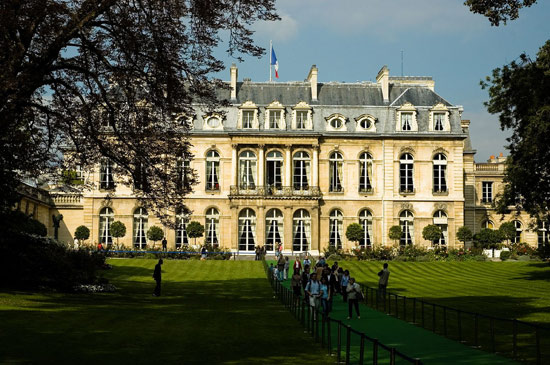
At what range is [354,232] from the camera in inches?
2330

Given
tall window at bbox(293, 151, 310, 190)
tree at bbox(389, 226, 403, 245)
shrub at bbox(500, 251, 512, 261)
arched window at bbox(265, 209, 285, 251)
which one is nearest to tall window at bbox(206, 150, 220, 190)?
arched window at bbox(265, 209, 285, 251)

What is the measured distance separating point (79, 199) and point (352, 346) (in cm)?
4787

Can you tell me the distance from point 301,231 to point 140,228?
Result: 499 inches

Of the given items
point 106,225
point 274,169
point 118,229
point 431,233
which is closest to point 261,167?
point 274,169

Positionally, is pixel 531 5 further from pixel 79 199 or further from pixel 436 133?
A: pixel 79 199

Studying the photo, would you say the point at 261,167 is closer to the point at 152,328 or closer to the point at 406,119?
the point at 406,119

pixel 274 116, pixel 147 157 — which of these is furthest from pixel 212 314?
pixel 274 116

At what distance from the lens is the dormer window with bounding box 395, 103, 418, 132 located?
203ft

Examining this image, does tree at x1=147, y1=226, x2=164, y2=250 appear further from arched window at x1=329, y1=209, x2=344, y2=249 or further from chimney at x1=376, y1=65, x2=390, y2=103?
chimney at x1=376, y1=65, x2=390, y2=103

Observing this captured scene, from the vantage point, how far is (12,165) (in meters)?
25.0

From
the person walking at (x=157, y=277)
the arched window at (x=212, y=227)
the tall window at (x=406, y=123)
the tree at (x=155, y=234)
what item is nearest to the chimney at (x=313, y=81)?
the tall window at (x=406, y=123)

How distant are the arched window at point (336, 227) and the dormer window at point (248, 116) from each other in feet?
30.8

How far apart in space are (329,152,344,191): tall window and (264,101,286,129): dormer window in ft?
15.5

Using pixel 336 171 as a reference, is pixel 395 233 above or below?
below
